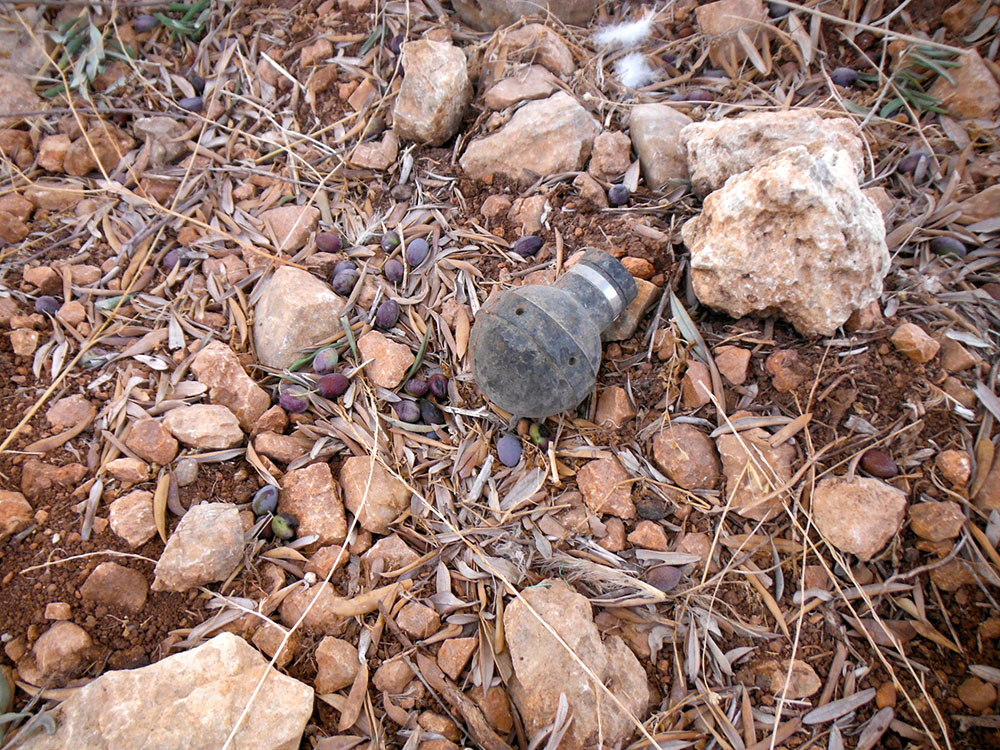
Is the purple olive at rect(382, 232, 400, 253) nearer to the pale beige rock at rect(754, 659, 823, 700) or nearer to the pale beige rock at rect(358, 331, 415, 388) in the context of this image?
the pale beige rock at rect(358, 331, 415, 388)

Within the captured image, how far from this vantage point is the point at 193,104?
2928 mm

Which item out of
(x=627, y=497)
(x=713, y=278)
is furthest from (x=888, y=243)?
(x=627, y=497)

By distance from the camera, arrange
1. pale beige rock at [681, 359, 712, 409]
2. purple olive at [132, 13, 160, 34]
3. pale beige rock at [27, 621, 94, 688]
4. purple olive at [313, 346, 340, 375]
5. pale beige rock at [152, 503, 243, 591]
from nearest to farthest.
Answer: pale beige rock at [27, 621, 94, 688], pale beige rock at [152, 503, 243, 591], pale beige rock at [681, 359, 712, 409], purple olive at [313, 346, 340, 375], purple olive at [132, 13, 160, 34]

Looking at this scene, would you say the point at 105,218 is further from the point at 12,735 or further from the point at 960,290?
the point at 960,290

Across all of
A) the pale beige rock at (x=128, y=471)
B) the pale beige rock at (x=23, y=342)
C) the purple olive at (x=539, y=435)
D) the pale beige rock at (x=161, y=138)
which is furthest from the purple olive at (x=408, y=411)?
the pale beige rock at (x=161, y=138)

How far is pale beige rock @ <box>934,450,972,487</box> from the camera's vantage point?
1842mm

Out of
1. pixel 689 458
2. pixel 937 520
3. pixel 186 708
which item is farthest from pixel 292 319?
pixel 937 520

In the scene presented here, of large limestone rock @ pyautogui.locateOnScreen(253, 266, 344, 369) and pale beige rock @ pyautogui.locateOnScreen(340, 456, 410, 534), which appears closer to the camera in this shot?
pale beige rock @ pyautogui.locateOnScreen(340, 456, 410, 534)

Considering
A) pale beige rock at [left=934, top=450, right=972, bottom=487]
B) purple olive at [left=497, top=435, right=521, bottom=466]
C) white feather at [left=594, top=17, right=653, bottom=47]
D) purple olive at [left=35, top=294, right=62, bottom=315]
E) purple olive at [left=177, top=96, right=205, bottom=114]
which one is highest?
purple olive at [left=177, top=96, right=205, bottom=114]

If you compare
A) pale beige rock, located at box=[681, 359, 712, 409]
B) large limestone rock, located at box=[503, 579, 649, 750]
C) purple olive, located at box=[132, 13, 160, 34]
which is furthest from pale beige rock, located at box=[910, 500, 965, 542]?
purple olive, located at box=[132, 13, 160, 34]

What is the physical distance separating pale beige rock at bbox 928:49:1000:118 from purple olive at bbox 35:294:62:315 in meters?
3.57

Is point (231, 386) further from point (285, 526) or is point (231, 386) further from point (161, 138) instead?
point (161, 138)

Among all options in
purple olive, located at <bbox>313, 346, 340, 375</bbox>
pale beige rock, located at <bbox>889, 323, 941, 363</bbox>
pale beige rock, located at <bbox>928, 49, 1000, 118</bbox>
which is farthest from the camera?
pale beige rock, located at <bbox>928, 49, 1000, 118</bbox>

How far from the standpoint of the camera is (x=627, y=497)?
6.61 ft
